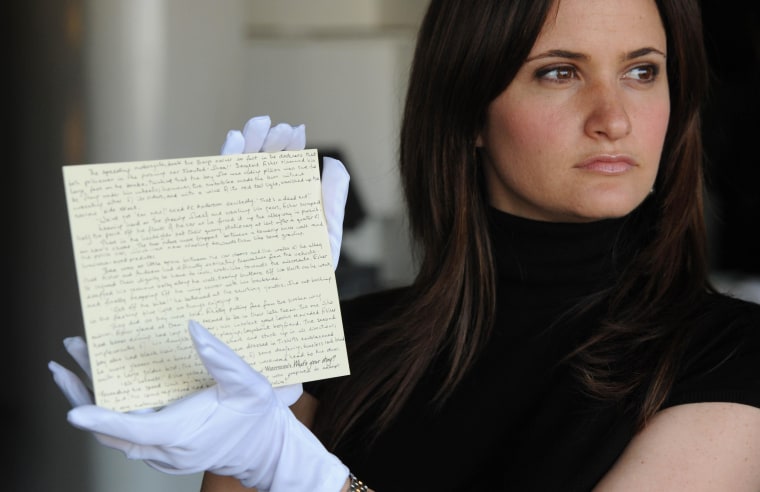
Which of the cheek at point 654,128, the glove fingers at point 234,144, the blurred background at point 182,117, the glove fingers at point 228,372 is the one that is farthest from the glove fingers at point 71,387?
the blurred background at point 182,117

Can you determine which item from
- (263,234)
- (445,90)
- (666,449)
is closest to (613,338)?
(666,449)

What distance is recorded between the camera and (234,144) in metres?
1.21

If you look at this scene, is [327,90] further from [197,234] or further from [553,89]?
[197,234]

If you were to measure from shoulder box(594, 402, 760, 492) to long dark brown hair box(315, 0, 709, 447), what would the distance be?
137 millimetres

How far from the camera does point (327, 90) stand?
4156 millimetres

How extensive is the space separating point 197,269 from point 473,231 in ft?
2.25

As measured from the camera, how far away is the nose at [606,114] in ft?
4.81

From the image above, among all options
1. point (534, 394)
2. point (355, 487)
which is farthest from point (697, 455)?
point (355, 487)

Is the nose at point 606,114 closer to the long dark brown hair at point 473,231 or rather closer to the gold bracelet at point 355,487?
the long dark brown hair at point 473,231

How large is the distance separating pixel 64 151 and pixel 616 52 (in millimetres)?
2262

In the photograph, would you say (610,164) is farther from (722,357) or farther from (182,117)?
(182,117)

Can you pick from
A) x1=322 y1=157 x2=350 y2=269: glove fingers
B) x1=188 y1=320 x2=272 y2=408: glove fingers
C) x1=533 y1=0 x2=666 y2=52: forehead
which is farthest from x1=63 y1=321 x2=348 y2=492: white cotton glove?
x1=533 y1=0 x2=666 y2=52: forehead

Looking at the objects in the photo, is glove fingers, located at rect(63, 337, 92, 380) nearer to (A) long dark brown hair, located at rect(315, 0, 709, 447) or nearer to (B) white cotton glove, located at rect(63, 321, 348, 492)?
(B) white cotton glove, located at rect(63, 321, 348, 492)

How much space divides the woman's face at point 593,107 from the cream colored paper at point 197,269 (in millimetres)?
461
